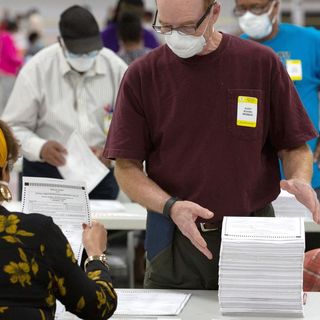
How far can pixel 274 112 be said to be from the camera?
278cm

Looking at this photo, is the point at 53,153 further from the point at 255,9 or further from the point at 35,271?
the point at 35,271

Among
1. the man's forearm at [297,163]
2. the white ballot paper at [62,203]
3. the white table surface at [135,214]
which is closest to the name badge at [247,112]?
the man's forearm at [297,163]

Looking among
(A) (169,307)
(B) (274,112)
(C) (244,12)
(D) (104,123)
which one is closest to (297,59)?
(C) (244,12)

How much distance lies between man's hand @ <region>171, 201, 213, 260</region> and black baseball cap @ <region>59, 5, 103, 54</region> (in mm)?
2185

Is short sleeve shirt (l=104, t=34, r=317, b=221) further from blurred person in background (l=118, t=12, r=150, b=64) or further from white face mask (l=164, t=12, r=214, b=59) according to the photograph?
blurred person in background (l=118, t=12, r=150, b=64)

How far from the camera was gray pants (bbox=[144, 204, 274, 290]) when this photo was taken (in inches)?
109

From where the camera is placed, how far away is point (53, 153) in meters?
4.51

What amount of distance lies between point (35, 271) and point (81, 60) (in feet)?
8.76

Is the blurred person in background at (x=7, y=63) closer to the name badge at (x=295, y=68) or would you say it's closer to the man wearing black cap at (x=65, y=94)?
the man wearing black cap at (x=65, y=94)

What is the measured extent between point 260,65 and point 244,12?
2.04m

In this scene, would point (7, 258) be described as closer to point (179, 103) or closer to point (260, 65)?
point (179, 103)

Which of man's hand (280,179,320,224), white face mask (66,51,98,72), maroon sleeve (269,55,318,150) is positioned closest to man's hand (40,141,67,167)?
white face mask (66,51,98,72)

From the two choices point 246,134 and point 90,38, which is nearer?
point 246,134

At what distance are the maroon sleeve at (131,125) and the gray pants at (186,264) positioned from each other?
288 mm
